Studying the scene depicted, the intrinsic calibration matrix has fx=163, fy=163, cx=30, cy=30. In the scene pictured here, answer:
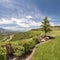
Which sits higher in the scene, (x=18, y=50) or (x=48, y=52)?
(x=18, y=50)

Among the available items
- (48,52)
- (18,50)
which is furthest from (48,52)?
(18,50)

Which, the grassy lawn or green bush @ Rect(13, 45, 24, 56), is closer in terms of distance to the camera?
green bush @ Rect(13, 45, 24, 56)

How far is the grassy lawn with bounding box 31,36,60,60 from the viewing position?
54.1 metres

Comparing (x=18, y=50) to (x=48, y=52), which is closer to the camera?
(x=18, y=50)

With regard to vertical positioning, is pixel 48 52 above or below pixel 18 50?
below

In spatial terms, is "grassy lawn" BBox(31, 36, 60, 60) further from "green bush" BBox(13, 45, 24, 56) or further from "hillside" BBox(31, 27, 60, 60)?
"green bush" BBox(13, 45, 24, 56)

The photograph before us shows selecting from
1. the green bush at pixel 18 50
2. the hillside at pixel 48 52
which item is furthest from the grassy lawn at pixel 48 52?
the green bush at pixel 18 50

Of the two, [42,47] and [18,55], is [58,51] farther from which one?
[18,55]

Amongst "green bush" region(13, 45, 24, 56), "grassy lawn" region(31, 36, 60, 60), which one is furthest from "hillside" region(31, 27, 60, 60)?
"green bush" region(13, 45, 24, 56)

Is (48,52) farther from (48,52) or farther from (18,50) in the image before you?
(18,50)

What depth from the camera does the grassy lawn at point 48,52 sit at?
178 feet

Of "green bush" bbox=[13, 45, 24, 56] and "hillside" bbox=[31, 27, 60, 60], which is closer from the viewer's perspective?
"green bush" bbox=[13, 45, 24, 56]

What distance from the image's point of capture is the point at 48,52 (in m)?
58.4

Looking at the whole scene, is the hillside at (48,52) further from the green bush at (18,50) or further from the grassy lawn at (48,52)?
the green bush at (18,50)
